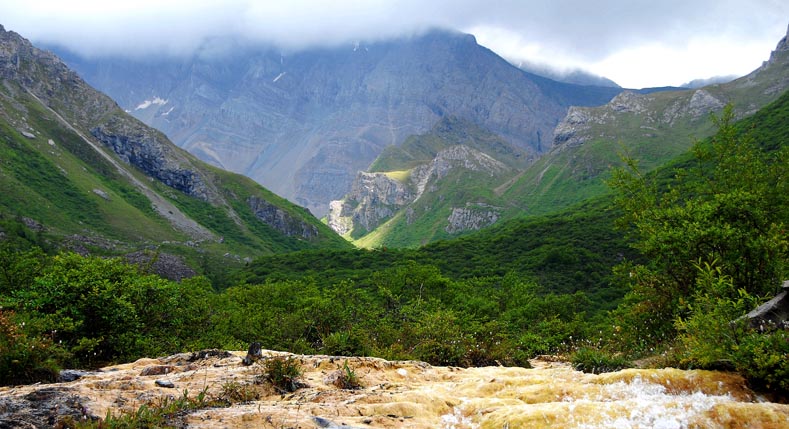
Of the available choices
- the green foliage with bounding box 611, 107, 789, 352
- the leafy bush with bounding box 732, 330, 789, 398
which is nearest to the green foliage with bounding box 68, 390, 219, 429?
the leafy bush with bounding box 732, 330, 789, 398

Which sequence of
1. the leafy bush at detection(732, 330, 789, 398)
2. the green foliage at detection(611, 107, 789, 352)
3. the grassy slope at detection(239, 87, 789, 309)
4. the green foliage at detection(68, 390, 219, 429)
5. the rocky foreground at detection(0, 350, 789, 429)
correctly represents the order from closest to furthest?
the green foliage at detection(68, 390, 219, 429) → the rocky foreground at detection(0, 350, 789, 429) → the leafy bush at detection(732, 330, 789, 398) → the green foliage at detection(611, 107, 789, 352) → the grassy slope at detection(239, 87, 789, 309)

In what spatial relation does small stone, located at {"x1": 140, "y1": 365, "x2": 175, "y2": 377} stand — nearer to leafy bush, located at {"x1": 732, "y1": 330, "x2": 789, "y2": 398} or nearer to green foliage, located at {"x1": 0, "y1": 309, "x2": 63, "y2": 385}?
green foliage, located at {"x1": 0, "y1": 309, "x2": 63, "y2": 385}

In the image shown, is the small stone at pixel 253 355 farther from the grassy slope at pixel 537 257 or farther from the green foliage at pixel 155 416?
the grassy slope at pixel 537 257

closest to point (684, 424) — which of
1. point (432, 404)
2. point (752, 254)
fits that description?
point (432, 404)

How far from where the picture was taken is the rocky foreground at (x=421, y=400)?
8477mm

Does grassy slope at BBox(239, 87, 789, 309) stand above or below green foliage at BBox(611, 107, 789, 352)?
below

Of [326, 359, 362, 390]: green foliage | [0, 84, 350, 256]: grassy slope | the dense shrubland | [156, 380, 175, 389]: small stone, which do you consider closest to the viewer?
[156, 380, 175, 389]: small stone

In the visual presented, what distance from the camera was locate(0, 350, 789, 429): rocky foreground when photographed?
8.48 metres

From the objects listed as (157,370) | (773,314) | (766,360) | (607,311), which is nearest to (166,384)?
(157,370)

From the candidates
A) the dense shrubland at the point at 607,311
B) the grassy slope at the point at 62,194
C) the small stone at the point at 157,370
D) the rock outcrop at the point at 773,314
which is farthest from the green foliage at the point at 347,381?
the grassy slope at the point at 62,194

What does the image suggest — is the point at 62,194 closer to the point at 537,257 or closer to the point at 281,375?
the point at 537,257

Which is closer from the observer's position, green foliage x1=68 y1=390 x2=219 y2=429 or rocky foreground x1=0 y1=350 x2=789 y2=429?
green foliage x1=68 y1=390 x2=219 y2=429

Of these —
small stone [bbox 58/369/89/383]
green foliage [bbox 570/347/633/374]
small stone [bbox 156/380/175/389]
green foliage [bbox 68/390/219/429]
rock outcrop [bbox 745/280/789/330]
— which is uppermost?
rock outcrop [bbox 745/280/789/330]

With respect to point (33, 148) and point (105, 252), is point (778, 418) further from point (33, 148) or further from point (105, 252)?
point (33, 148)
